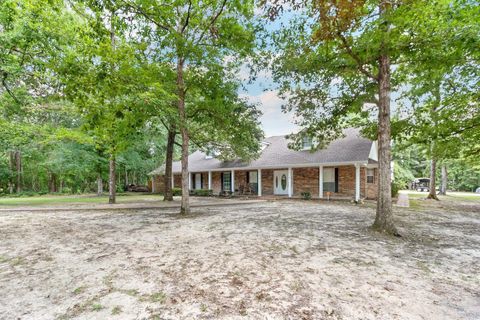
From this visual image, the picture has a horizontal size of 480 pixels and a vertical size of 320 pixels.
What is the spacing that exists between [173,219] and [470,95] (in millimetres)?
12070

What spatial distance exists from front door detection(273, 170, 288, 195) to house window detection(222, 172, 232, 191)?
14.2ft

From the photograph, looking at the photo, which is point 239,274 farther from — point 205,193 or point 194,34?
point 205,193

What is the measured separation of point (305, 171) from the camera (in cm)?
1812

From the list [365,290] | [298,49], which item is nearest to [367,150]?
[298,49]

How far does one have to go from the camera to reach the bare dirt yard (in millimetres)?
2926

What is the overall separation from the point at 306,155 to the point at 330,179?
2.36 meters

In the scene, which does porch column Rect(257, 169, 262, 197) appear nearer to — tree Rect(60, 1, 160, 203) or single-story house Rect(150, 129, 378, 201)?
single-story house Rect(150, 129, 378, 201)

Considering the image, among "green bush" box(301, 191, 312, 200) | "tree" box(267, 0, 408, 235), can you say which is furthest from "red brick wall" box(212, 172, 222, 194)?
"tree" box(267, 0, 408, 235)

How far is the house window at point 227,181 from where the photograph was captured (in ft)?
72.5

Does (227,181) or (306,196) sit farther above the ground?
(227,181)

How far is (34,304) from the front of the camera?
3061 millimetres

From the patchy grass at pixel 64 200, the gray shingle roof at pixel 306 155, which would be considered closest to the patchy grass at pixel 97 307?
the gray shingle roof at pixel 306 155

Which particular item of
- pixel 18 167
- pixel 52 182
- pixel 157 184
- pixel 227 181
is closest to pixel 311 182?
pixel 227 181

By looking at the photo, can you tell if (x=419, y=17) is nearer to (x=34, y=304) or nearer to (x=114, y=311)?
(x=114, y=311)
